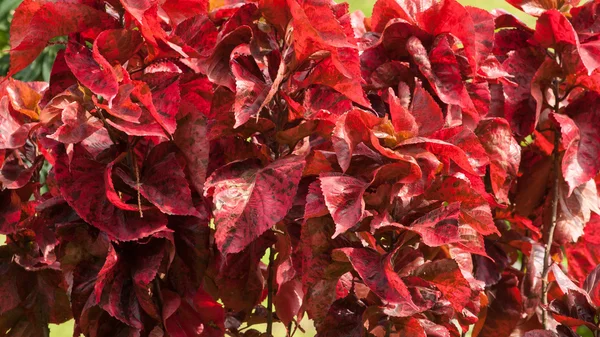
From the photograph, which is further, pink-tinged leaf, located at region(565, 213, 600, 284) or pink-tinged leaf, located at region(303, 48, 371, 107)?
pink-tinged leaf, located at region(565, 213, 600, 284)

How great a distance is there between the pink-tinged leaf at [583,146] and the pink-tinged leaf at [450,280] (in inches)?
11.3

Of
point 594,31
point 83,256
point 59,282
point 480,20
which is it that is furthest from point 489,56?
point 59,282

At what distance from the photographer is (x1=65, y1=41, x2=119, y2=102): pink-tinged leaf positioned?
80 centimetres

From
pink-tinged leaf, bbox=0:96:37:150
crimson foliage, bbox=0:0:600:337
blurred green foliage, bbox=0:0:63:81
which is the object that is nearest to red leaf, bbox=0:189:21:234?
crimson foliage, bbox=0:0:600:337

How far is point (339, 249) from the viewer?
806mm

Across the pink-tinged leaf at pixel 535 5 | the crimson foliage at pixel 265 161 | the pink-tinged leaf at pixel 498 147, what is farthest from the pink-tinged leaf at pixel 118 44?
the pink-tinged leaf at pixel 535 5

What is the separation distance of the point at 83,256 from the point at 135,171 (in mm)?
117

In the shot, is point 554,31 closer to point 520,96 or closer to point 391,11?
point 520,96

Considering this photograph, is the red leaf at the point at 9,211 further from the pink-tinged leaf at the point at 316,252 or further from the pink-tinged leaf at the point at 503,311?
the pink-tinged leaf at the point at 503,311

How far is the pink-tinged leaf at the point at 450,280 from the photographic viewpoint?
870mm

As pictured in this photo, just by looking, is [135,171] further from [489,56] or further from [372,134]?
[489,56]

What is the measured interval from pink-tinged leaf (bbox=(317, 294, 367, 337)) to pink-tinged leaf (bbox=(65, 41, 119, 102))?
32 cm

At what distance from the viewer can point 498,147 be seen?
1060 millimetres

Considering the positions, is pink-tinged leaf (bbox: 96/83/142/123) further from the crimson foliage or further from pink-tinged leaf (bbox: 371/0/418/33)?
pink-tinged leaf (bbox: 371/0/418/33)
